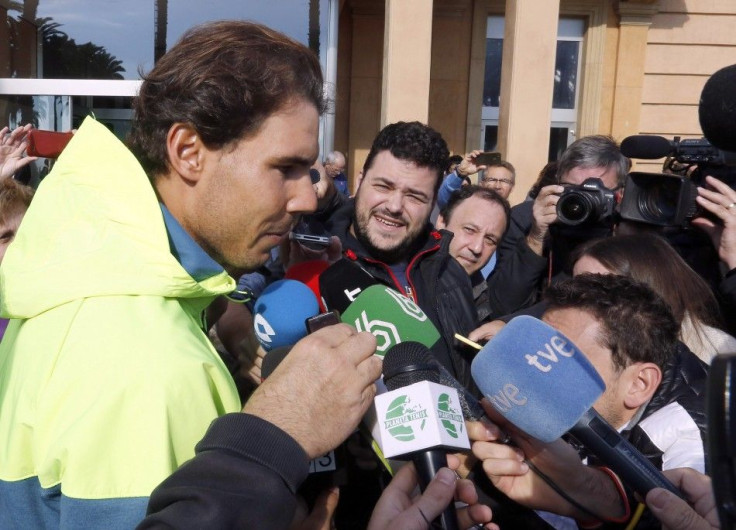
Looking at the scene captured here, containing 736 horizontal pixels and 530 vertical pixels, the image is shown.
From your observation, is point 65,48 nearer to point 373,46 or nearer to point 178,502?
point 373,46

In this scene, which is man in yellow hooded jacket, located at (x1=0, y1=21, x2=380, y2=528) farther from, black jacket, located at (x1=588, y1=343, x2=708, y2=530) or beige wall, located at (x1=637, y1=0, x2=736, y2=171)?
beige wall, located at (x1=637, y1=0, x2=736, y2=171)

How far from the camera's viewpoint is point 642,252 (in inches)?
92.8

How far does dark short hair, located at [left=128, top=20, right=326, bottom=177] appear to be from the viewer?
4.51 feet

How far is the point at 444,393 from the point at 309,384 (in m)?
0.26

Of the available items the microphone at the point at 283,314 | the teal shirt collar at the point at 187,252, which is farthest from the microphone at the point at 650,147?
the teal shirt collar at the point at 187,252

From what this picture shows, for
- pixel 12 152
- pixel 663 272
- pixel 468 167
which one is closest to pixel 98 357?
pixel 663 272

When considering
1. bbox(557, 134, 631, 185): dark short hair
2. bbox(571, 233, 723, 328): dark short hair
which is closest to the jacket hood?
bbox(571, 233, 723, 328): dark short hair

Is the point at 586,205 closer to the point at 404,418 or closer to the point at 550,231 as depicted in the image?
the point at 550,231

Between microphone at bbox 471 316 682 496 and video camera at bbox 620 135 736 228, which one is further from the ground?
video camera at bbox 620 135 736 228

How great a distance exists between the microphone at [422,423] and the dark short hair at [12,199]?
8.26ft

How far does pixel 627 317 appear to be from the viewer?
5.92 feet

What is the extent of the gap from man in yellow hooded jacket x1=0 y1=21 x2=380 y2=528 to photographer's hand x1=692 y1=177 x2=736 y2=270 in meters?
1.66

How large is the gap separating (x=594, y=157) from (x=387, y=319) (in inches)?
86.2

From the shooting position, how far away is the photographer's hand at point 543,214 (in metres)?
3.04
